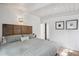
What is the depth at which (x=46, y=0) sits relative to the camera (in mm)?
1471

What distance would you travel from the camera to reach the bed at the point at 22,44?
1.47m

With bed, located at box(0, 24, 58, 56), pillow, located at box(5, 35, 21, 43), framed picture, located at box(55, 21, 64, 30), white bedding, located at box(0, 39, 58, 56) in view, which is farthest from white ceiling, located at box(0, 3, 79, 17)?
white bedding, located at box(0, 39, 58, 56)

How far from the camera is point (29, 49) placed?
4.89 feet

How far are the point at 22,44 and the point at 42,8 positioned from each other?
2.26 feet

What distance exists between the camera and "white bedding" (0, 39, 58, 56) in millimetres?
1463

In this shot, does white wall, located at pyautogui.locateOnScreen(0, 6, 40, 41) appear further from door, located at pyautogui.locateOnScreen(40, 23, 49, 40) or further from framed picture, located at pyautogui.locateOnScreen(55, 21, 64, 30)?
framed picture, located at pyautogui.locateOnScreen(55, 21, 64, 30)

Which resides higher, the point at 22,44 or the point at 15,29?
the point at 15,29

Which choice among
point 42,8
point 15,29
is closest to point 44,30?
point 42,8

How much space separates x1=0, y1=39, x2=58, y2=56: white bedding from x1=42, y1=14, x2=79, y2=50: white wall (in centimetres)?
14

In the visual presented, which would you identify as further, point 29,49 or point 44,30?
point 44,30

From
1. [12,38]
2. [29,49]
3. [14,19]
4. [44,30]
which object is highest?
[14,19]


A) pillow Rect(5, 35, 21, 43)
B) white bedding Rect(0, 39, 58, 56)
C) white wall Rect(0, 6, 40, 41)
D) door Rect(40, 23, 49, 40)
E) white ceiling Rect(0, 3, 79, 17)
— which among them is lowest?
white bedding Rect(0, 39, 58, 56)

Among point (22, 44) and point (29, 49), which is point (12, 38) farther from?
point (29, 49)

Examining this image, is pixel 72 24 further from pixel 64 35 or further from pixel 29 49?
pixel 29 49
